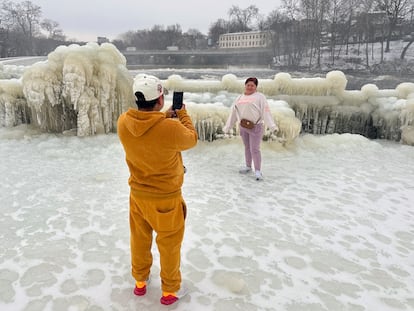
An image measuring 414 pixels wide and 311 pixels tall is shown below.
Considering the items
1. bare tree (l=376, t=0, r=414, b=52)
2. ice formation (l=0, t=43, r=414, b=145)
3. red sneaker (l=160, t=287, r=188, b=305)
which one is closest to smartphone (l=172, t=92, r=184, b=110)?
red sneaker (l=160, t=287, r=188, b=305)

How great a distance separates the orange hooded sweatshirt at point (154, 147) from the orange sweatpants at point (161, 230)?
67 millimetres

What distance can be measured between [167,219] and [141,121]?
0.65 meters

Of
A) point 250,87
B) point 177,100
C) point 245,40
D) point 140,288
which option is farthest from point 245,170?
point 245,40

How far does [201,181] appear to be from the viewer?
4.89m

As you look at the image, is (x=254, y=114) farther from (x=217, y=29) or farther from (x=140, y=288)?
(x=217, y=29)

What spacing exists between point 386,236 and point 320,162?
2667 millimetres

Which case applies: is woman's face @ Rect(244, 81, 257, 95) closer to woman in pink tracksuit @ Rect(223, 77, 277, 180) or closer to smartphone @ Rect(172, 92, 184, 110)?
woman in pink tracksuit @ Rect(223, 77, 277, 180)

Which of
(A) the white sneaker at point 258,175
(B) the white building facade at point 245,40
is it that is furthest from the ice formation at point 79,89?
(B) the white building facade at point 245,40

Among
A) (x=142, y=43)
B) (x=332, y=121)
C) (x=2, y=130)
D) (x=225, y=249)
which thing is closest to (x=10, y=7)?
(x=142, y=43)

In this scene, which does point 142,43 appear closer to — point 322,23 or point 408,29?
point 322,23

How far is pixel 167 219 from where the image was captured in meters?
2.08

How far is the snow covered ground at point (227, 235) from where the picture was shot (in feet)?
8.13

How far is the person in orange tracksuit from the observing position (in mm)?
1953

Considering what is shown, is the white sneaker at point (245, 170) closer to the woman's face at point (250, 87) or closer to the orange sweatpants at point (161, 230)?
the woman's face at point (250, 87)
